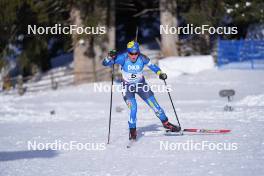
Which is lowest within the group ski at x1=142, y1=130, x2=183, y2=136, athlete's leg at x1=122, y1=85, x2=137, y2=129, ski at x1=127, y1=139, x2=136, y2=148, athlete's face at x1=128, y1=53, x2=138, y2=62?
ski at x1=127, y1=139, x2=136, y2=148

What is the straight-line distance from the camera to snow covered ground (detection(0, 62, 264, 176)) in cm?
895

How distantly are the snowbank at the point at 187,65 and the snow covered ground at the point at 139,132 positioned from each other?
1706 millimetres

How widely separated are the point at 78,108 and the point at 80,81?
28.1ft

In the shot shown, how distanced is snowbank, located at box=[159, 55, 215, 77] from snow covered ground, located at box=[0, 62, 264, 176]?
1.71 metres

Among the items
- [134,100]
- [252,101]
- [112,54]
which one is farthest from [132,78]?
[252,101]

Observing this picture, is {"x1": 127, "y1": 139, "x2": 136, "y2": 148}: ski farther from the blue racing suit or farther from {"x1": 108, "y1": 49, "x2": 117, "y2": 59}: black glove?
{"x1": 108, "y1": 49, "x2": 117, "y2": 59}: black glove

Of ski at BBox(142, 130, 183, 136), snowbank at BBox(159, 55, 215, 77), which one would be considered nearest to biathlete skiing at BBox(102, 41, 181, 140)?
ski at BBox(142, 130, 183, 136)

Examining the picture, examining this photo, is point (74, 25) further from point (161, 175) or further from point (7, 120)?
point (161, 175)

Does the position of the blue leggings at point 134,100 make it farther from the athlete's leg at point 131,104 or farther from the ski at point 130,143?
the ski at point 130,143

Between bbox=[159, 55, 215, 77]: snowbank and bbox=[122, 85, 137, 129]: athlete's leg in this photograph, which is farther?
bbox=[159, 55, 215, 77]: snowbank

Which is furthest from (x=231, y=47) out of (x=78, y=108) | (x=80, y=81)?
(x=78, y=108)

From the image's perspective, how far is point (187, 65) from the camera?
26.6 meters

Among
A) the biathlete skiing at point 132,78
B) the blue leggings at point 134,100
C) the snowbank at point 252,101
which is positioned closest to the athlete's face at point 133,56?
the biathlete skiing at point 132,78

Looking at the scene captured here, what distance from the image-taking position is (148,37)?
143 ft
